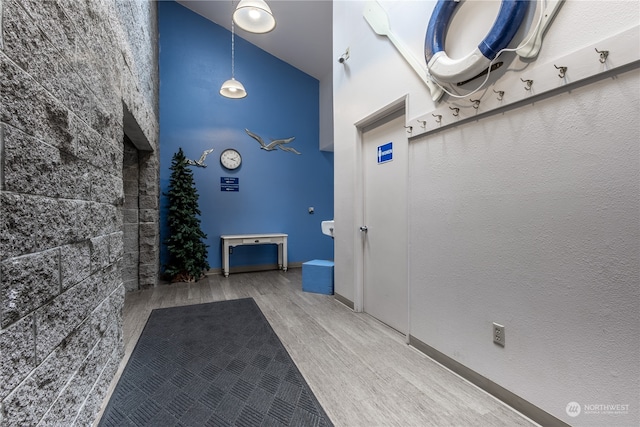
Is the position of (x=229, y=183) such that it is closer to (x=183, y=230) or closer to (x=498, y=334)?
(x=183, y=230)

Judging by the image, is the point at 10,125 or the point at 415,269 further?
the point at 415,269

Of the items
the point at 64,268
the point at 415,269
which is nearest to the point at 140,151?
the point at 64,268

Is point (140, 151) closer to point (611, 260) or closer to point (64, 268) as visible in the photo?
point (64, 268)

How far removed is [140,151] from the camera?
146 inches

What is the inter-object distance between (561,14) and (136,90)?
310cm

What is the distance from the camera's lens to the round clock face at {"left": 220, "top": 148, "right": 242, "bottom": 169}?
15.1ft

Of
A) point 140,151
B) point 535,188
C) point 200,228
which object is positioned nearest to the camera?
point 535,188

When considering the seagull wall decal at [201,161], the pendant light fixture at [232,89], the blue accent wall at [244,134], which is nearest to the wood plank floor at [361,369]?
the blue accent wall at [244,134]

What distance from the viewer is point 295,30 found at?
170 inches

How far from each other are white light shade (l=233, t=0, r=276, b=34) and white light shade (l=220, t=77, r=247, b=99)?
4.10 feet

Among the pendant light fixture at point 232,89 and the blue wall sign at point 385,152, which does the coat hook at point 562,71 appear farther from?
the pendant light fixture at point 232,89

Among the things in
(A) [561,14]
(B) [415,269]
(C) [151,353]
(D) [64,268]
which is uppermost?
(A) [561,14]

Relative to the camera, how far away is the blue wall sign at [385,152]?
2.51 meters

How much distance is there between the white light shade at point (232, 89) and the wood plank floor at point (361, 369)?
8.80 ft
